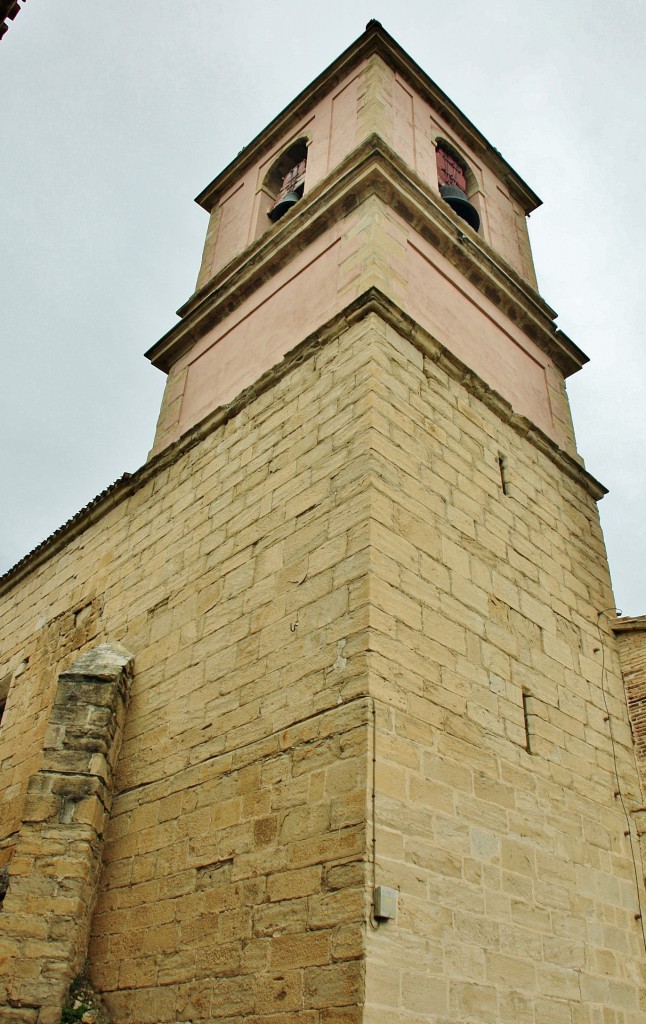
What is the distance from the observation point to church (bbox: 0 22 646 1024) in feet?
13.6

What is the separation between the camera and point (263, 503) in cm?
606

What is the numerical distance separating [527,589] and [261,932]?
304 centimetres

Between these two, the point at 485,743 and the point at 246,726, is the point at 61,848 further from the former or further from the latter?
the point at 485,743

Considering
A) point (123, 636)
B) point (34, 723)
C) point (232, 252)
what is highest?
point (232, 252)

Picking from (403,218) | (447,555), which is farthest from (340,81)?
(447,555)

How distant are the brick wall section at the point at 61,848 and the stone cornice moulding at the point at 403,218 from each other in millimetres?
4401

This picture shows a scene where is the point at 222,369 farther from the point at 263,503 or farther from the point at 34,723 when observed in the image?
the point at 34,723

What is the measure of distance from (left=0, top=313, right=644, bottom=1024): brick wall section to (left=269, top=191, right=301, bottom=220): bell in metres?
3.50

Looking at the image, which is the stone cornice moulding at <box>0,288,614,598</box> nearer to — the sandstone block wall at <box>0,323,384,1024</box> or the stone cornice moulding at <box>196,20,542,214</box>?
the sandstone block wall at <box>0,323,384,1024</box>

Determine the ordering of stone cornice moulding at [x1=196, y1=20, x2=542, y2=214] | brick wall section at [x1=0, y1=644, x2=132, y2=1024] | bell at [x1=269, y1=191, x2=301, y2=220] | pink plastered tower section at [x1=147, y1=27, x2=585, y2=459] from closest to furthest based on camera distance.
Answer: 1. brick wall section at [x1=0, y1=644, x2=132, y2=1024]
2. pink plastered tower section at [x1=147, y1=27, x2=585, y2=459]
3. bell at [x1=269, y1=191, x2=301, y2=220]
4. stone cornice moulding at [x1=196, y1=20, x2=542, y2=214]

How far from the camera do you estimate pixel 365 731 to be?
13.8ft

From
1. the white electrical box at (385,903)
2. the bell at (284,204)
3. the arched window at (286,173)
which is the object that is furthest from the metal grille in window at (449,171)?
→ the white electrical box at (385,903)

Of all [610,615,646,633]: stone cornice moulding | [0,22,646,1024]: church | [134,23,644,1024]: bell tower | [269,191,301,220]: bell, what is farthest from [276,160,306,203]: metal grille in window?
[610,615,646,633]: stone cornice moulding

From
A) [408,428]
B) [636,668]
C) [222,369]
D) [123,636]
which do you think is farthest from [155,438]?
[636,668]
